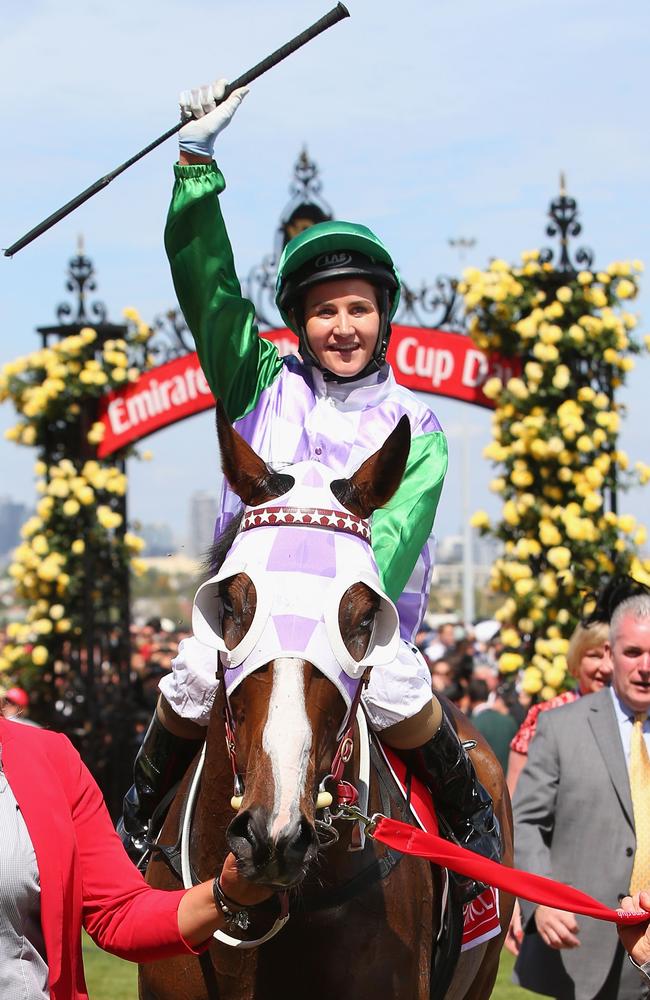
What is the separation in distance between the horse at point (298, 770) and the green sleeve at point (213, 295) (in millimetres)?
904

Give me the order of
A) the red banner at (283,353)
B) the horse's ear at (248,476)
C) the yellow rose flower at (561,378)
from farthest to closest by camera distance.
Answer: the red banner at (283,353)
the yellow rose flower at (561,378)
the horse's ear at (248,476)

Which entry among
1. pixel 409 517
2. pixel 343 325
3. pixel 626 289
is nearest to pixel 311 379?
pixel 343 325

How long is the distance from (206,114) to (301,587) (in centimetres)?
153

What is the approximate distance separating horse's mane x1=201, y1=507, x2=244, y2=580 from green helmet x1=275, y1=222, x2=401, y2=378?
0.90 meters

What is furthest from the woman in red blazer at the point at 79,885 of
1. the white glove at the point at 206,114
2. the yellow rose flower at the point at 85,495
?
the yellow rose flower at the point at 85,495

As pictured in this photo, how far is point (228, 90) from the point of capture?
12.1ft

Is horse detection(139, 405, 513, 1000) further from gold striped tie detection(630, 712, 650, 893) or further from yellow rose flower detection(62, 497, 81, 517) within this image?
yellow rose flower detection(62, 497, 81, 517)

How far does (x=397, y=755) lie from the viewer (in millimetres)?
3656

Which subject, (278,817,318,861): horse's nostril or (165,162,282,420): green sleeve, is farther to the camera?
→ (165,162,282,420): green sleeve

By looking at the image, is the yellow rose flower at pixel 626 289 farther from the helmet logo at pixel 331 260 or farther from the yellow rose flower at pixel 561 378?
the helmet logo at pixel 331 260

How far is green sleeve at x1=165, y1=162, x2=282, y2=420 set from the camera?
380cm


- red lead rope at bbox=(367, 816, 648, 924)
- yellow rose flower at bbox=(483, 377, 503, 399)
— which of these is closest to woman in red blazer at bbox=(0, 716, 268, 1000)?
red lead rope at bbox=(367, 816, 648, 924)

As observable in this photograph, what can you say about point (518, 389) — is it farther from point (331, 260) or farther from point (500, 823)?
point (331, 260)

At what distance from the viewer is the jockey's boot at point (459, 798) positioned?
12.0 feet
